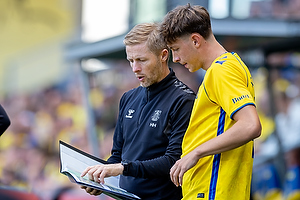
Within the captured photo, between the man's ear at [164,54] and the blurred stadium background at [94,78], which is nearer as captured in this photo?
the man's ear at [164,54]

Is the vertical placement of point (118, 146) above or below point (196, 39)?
below

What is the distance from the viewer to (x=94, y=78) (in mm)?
10336

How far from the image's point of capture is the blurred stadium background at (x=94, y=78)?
17.3ft

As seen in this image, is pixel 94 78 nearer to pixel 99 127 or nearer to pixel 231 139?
pixel 99 127

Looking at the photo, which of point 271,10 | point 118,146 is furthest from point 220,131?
point 271,10

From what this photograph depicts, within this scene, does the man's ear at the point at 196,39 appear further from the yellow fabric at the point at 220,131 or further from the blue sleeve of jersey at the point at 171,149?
the blue sleeve of jersey at the point at 171,149

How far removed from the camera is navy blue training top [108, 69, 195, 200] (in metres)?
2.33

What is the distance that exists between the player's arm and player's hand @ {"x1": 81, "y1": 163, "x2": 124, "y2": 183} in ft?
1.02

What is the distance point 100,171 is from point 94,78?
8.21 metres

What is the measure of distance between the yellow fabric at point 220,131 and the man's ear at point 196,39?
114 millimetres

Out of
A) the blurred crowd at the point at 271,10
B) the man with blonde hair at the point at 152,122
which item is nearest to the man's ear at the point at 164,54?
the man with blonde hair at the point at 152,122

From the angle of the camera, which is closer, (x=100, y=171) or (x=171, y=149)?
(x=100, y=171)

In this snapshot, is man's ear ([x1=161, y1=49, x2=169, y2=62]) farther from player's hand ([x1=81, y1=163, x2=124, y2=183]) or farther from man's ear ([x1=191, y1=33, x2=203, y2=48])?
player's hand ([x1=81, y1=163, x2=124, y2=183])

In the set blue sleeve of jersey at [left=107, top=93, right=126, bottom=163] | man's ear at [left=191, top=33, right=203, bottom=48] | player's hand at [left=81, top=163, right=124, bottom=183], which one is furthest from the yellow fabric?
blue sleeve of jersey at [left=107, top=93, right=126, bottom=163]
